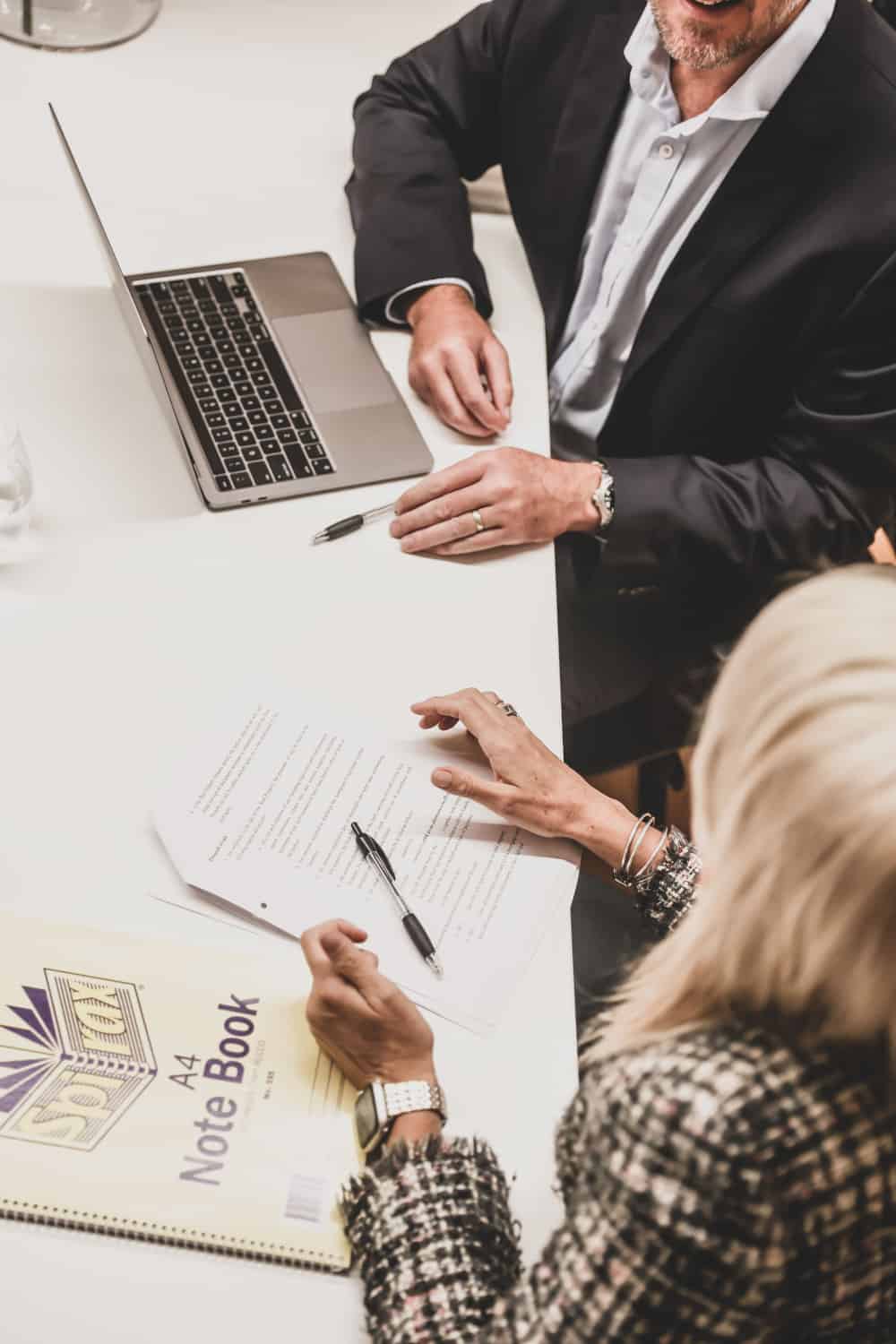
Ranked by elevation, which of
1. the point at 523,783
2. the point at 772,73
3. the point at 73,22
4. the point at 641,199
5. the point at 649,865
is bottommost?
the point at 649,865

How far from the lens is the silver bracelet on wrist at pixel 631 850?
1058 millimetres

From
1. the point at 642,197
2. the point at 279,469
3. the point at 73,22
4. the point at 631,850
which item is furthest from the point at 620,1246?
the point at 73,22

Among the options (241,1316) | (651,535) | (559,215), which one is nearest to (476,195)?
(559,215)

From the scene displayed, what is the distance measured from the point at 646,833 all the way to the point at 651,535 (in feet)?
1.33

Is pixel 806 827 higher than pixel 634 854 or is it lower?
higher

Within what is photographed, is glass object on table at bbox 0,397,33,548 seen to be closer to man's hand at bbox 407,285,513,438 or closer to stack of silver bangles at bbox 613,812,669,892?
man's hand at bbox 407,285,513,438

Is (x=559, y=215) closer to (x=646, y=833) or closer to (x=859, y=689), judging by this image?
(x=646, y=833)

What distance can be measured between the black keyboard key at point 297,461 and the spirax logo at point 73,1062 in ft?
1.82

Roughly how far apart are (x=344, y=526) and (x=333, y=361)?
0.25 m

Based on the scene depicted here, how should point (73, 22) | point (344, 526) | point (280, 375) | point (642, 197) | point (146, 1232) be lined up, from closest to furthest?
1. point (146, 1232)
2. point (344, 526)
3. point (280, 375)
4. point (642, 197)
5. point (73, 22)

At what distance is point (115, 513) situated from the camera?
3.90 ft

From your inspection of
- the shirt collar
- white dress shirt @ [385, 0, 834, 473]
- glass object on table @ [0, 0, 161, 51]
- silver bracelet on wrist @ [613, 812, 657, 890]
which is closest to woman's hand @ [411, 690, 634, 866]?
silver bracelet on wrist @ [613, 812, 657, 890]

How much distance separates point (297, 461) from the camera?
1245mm

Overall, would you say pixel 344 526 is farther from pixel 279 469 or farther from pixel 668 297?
pixel 668 297
